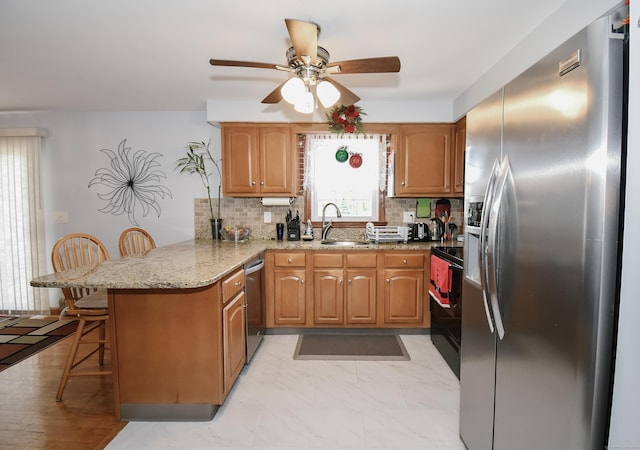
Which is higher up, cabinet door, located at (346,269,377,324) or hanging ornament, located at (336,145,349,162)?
hanging ornament, located at (336,145,349,162)

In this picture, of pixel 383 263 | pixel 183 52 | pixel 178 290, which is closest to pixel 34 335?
pixel 178 290

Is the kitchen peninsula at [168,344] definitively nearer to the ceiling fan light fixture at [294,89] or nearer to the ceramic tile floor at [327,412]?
the ceramic tile floor at [327,412]

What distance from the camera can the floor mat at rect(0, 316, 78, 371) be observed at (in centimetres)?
295

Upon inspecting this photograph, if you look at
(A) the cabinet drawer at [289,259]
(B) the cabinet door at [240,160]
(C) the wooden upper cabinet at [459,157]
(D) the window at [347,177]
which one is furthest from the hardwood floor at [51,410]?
(C) the wooden upper cabinet at [459,157]

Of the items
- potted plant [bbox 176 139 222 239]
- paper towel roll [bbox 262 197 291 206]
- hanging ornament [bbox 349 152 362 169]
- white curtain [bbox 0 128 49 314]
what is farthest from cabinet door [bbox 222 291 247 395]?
white curtain [bbox 0 128 49 314]

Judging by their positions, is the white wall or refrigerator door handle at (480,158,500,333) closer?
refrigerator door handle at (480,158,500,333)

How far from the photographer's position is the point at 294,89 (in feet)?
6.68

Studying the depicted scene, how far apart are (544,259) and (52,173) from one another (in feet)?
15.9

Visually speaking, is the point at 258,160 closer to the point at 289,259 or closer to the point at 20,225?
the point at 289,259

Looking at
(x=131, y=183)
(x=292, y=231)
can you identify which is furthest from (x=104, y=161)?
(x=292, y=231)

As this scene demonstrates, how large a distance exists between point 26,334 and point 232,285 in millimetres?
2689

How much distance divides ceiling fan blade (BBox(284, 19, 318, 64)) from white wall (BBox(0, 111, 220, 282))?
92.3 inches

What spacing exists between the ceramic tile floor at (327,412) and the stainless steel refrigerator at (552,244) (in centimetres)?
56

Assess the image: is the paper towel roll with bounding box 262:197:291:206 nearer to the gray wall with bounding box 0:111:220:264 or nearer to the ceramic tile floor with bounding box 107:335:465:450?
the gray wall with bounding box 0:111:220:264
